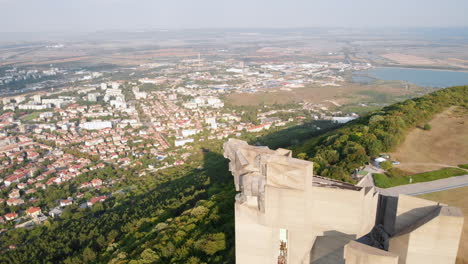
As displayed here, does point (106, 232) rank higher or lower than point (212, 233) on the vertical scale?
lower

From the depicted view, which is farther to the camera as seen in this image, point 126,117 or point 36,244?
point 126,117

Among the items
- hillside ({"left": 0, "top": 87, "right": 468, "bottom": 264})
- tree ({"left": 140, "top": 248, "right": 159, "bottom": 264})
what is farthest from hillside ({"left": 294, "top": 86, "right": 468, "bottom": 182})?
tree ({"left": 140, "top": 248, "right": 159, "bottom": 264})

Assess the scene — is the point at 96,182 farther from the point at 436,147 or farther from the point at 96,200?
the point at 436,147

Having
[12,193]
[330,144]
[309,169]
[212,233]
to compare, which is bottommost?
[12,193]

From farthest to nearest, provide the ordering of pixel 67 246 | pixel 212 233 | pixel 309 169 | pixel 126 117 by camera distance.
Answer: pixel 126 117 < pixel 67 246 < pixel 212 233 < pixel 309 169

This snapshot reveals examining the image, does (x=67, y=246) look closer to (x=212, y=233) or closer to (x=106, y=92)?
(x=212, y=233)

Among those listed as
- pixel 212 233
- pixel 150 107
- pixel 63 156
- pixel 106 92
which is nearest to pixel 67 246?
pixel 212 233

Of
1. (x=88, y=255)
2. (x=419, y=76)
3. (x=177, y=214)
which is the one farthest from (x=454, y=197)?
(x=419, y=76)
